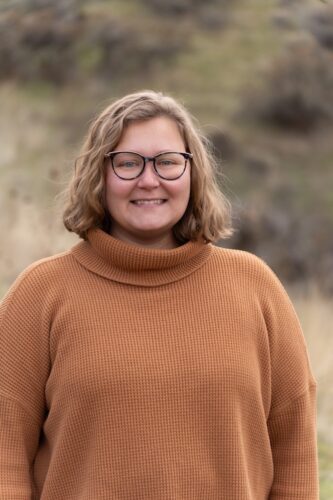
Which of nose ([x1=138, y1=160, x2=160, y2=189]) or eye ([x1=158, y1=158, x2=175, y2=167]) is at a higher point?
eye ([x1=158, y1=158, x2=175, y2=167])

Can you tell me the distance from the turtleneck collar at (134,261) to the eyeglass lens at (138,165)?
181 mm

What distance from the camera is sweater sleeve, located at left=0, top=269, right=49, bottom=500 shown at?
261 centimetres

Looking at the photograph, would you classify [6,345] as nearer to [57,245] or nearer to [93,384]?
[93,384]

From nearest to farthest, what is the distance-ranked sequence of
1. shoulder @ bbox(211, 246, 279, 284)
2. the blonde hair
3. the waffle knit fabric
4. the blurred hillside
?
the waffle knit fabric
the blonde hair
shoulder @ bbox(211, 246, 279, 284)
the blurred hillside

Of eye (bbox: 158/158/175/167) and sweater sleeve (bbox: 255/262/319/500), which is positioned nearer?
eye (bbox: 158/158/175/167)

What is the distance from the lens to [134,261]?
8.66 ft

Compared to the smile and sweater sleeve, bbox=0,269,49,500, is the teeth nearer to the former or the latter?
the smile

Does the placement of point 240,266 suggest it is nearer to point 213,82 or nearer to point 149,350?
point 149,350

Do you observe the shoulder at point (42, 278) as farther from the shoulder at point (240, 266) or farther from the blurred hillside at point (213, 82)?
the blurred hillside at point (213, 82)

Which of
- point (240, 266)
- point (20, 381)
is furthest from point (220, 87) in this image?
point (20, 381)

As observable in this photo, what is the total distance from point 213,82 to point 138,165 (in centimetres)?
1953

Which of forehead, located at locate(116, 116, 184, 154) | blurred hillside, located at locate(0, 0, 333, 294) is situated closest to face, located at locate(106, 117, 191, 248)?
forehead, located at locate(116, 116, 184, 154)

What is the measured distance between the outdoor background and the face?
10.8 meters

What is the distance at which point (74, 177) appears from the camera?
2.77 metres
